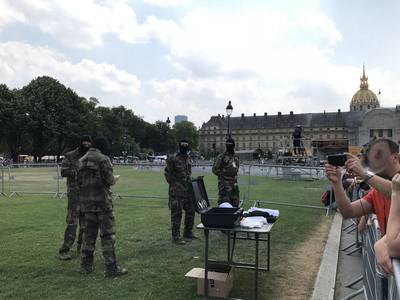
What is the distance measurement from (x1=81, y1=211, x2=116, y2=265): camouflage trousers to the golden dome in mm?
170884

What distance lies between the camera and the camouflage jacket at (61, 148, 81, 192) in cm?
748

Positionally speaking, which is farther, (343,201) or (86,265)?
(86,265)

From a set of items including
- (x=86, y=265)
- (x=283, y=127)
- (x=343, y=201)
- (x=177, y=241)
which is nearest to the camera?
(x=343, y=201)

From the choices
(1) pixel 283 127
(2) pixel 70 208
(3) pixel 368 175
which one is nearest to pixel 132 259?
(2) pixel 70 208

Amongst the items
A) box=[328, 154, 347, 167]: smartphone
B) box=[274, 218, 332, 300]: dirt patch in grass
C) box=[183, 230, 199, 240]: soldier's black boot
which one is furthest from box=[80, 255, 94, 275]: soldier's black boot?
box=[328, 154, 347, 167]: smartphone

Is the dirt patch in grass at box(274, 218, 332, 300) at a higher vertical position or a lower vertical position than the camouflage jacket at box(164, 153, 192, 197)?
lower

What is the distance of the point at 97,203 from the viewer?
6.32 m

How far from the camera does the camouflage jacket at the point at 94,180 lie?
6.29 meters

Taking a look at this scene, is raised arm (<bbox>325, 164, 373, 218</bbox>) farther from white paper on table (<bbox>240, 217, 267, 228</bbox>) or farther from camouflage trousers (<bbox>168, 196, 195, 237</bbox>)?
camouflage trousers (<bbox>168, 196, 195, 237</bbox>)

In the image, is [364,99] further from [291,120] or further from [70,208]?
[70,208]

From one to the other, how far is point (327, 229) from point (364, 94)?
16882cm

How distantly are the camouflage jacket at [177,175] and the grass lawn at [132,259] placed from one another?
1.13 m

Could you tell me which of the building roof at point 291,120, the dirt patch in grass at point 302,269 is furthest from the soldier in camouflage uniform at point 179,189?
the building roof at point 291,120

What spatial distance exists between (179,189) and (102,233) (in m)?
2.83
